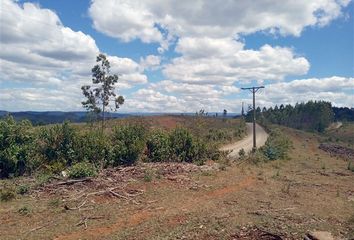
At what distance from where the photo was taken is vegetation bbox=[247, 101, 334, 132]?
319ft

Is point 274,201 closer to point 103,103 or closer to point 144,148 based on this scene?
point 144,148

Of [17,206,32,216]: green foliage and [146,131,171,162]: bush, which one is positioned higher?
[146,131,171,162]: bush

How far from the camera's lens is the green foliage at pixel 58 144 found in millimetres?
19672

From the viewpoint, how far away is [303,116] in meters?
106

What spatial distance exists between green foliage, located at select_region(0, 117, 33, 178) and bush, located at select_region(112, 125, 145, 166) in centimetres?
427

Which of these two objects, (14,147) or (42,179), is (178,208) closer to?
(42,179)

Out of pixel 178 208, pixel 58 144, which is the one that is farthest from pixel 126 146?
pixel 178 208

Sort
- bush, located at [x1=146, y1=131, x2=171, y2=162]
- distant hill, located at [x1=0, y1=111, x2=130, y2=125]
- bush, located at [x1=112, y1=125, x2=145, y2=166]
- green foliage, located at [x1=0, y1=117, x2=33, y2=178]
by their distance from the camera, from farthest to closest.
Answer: bush, located at [x1=146, y1=131, x2=171, y2=162] → distant hill, located at [x1=0, y1=111, x2=130, y2=125] → bush, located at [x1=112, y1=125, x2=145, y2=166] → green foliage, located at [x1=0, y1=117, x2=33, y2=178]

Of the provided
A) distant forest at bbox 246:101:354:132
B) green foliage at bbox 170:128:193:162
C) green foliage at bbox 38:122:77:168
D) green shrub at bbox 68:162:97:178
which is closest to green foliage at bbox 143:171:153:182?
green shrub at bbox 68:162:97:178

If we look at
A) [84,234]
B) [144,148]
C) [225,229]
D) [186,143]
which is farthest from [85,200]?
[186,143]

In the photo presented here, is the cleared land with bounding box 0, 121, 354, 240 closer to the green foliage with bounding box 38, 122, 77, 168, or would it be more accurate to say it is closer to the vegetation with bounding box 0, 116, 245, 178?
the vegetation with bounding box 0, 116, 245, 178

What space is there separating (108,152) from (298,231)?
11.9 meters

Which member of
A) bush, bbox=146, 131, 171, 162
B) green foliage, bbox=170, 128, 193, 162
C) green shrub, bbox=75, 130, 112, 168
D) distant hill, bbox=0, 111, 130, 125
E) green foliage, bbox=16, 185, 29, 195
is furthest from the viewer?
green foliage, bbox=170, 128, 193, 162

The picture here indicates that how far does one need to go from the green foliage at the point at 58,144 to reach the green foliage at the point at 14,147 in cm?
73
